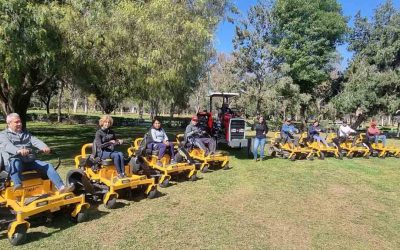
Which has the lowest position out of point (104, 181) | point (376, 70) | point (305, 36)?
point (104, 181)

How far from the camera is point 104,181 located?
7.32m

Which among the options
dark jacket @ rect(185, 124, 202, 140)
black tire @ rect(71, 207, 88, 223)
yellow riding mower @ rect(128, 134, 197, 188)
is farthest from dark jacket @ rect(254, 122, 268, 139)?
black tire @ rect(71, 207, 88, 223)

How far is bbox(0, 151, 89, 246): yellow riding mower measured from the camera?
5.42 metres

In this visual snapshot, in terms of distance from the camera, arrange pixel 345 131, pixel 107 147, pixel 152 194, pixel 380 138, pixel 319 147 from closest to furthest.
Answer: pixel 107 147
pixel 152 194
pixel 319 147
pixel 345 131
pixel 380 138

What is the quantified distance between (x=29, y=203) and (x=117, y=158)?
2.17 meters

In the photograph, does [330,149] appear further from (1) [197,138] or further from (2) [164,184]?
(2) [164,184]

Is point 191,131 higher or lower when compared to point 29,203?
higher

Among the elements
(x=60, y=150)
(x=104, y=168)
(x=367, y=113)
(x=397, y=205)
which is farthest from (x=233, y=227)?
(x=367, y=113)

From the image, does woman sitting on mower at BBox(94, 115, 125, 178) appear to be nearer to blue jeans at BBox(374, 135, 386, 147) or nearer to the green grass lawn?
the green grass lawn

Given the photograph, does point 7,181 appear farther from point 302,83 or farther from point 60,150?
point 302,83

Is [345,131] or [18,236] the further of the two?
[345,131]

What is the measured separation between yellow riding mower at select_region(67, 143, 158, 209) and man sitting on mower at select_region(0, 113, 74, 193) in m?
0.48

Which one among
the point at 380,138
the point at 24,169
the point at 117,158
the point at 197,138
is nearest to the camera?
the point at 24,169

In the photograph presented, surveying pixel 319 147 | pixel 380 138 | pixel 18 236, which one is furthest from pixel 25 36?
pixel 380 138
